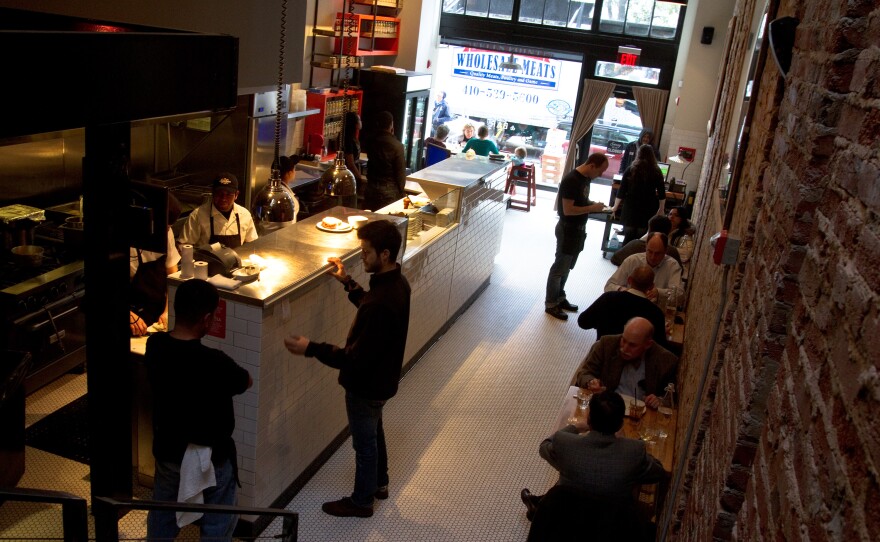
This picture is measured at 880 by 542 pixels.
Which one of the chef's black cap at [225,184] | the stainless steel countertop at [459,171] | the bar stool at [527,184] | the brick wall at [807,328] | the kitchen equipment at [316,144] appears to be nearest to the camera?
the brick wall at [807,328]

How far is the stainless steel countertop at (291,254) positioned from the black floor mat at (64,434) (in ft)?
5.48

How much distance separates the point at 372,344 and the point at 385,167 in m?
4.25

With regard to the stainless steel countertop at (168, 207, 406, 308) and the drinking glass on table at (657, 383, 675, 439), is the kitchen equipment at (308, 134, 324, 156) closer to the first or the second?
the stainless steel countertop at (168, 207, 406, 308)

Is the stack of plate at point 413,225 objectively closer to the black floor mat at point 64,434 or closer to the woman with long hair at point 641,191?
the black floor mat at point 64,434

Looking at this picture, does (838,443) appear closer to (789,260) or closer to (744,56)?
(789,260)

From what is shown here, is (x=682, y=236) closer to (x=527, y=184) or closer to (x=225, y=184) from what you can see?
(x=225, y=184)

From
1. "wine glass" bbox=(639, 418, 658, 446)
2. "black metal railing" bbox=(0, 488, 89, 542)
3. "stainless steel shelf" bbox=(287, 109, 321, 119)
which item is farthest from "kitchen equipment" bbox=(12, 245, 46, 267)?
"wine glass" bbox=(639, 418, 658, 446)

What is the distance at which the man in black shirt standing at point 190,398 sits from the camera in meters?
3.38

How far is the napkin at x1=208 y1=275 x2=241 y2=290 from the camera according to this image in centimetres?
407

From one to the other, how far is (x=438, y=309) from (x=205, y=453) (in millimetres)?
3784

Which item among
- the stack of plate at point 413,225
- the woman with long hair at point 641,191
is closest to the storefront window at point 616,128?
the woman with long hair at point 641,191

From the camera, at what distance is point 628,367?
493 centimetres

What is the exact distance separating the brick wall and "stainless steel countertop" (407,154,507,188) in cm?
472

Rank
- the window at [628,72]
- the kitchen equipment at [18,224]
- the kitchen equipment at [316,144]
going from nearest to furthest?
the kitchen equipment at [18,224] → the kitchen equipment at [316,144] → the window at [628,72]
